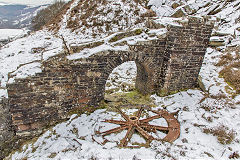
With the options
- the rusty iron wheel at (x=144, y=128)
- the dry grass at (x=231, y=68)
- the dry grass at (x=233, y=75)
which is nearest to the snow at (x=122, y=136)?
the rusty iron wheel at (x=144, y=128)

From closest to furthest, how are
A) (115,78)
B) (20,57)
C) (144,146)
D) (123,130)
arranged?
(144,146) → (123,130) → (115,78) → (20,57)

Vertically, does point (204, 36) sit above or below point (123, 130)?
above

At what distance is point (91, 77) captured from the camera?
14.9 feet

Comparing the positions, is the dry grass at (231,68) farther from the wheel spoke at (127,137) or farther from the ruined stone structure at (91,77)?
the wheel spoke at (127,137)

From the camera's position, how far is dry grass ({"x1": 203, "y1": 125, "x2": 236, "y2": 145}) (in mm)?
3653

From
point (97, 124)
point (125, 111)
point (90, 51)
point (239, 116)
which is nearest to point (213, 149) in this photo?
point (239, 116)

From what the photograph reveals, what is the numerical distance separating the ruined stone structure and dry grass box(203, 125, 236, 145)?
205 centimetres

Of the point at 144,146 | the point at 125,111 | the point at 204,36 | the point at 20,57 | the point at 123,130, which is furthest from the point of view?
the point at 20,57

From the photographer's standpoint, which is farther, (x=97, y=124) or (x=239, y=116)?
(x=239, y=116)

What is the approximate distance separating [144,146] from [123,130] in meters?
0.74

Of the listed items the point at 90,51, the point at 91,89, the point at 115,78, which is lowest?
the point at 115,78

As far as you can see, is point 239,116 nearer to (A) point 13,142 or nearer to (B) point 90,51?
(B) point 90,51

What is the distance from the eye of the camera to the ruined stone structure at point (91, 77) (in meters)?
4.00

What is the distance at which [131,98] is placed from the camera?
585 centimetres
